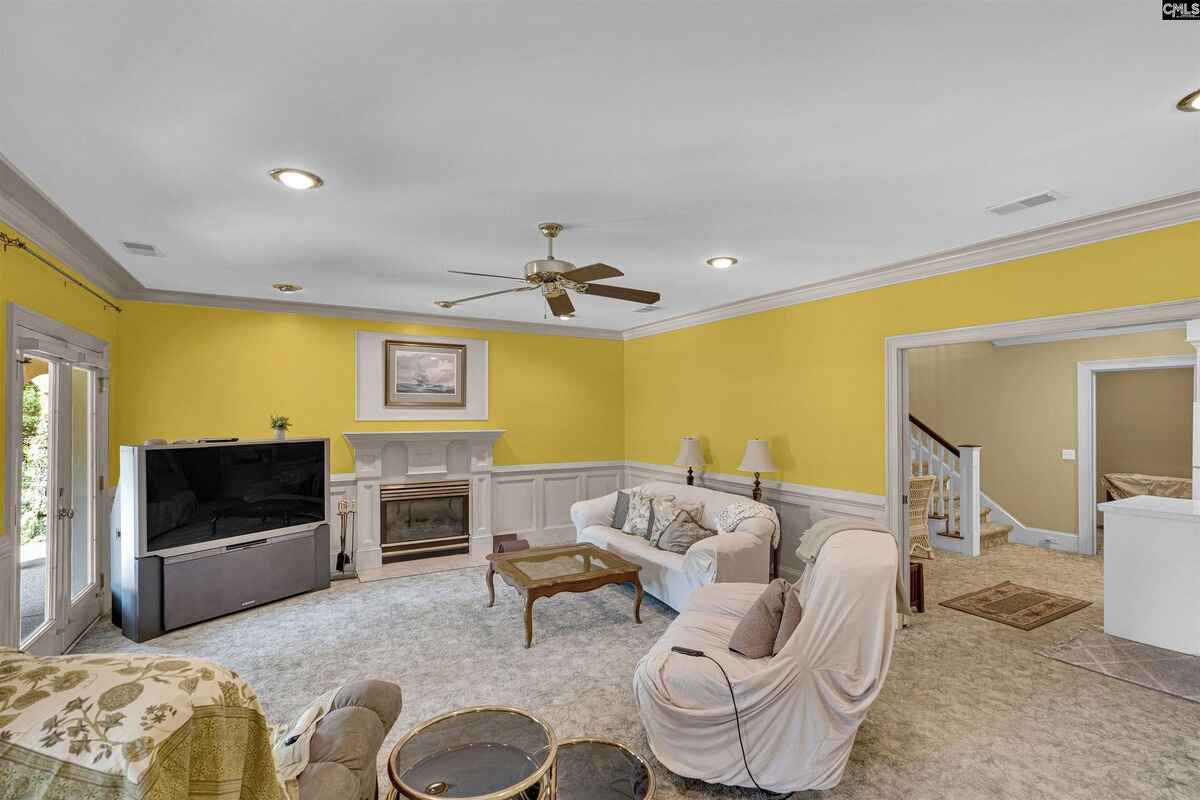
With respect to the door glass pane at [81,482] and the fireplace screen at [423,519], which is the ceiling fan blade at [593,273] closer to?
the door glass pane at [81,482]

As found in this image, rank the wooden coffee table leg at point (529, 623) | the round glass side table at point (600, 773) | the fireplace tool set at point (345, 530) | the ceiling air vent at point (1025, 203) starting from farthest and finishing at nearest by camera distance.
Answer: the fireplace tool set at point (345, 530)
the wooden coffee table leg at point (529, 623)
the ceiling air vent at point (1025, 203)
the round glass side table at point (600, 773)

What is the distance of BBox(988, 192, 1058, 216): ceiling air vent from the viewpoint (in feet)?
9.28

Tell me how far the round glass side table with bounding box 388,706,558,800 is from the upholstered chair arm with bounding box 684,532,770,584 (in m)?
2.21

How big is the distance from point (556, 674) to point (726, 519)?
1.89m

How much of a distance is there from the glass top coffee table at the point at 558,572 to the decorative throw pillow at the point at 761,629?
146cm

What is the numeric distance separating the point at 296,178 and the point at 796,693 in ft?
9.87

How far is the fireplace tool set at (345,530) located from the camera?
555 centimetres

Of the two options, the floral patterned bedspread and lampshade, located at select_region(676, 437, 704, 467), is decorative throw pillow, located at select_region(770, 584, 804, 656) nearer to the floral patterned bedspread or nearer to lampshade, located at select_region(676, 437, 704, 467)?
the floral patterned bedspread

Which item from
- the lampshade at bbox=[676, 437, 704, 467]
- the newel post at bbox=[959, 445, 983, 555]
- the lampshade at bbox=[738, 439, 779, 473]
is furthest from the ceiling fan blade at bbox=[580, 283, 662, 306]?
the newel post at bbox=[959, 445, 983, 555]

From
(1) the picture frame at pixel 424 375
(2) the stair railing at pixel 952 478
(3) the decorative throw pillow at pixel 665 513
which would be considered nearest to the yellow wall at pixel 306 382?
(1) the picture frame at pixel 424 375

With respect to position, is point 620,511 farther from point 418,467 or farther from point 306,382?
point 306,382

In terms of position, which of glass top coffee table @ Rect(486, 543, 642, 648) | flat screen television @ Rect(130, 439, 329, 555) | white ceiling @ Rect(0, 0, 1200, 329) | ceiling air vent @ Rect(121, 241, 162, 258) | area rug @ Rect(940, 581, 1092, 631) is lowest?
area rug @ Rect(940, 581, 1092, 631)

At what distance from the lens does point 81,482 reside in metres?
4.15

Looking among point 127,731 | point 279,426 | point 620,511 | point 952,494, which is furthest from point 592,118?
point 952,494
